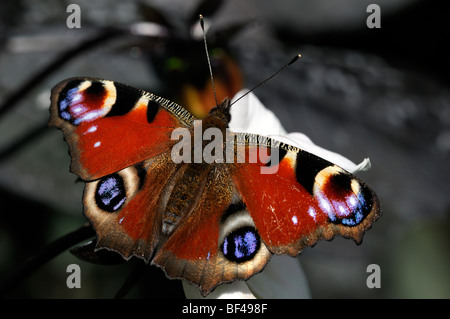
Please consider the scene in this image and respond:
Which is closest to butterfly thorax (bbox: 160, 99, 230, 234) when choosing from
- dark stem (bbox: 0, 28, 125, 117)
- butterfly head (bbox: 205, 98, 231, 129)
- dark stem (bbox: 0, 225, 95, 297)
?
butterfly head (bbox: 205, 98, 231, 129)

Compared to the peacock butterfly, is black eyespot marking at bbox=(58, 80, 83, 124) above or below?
above

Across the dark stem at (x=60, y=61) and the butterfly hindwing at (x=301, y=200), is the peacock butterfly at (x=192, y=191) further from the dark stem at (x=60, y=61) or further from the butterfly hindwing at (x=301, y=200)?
the dark stem at (x=60, y=61)

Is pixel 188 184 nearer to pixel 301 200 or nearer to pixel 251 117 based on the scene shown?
pixel 301 200

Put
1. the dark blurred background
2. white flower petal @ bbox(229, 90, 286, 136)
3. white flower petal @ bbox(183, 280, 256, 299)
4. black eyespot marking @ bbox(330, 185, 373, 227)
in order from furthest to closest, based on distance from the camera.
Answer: the dark blurred background < white flower petal @ bbox(229, 90, 286, 136) < white flower petal @ bbox(183, 280, 256, 299) < black eyespot marking @ bbox(330, 185, 373, 227)

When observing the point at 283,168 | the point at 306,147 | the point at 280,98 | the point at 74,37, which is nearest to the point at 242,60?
the point at 280,98

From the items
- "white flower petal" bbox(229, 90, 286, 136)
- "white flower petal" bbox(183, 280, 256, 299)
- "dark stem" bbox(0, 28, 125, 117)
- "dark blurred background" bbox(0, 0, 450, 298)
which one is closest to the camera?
Result: "white flower petal" bbox(183, 280, 256, 299)

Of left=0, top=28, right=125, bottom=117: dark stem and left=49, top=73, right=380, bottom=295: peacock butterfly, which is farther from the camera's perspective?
left=0, top=28, right=125, bottom=117: dark stem

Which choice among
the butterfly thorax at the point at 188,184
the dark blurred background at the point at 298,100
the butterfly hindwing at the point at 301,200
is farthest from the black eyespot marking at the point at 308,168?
the dark blurred background at the point at 298,100

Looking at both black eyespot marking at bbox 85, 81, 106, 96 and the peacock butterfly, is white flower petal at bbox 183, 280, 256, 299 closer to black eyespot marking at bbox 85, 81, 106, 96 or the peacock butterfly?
the peacock butterfly
